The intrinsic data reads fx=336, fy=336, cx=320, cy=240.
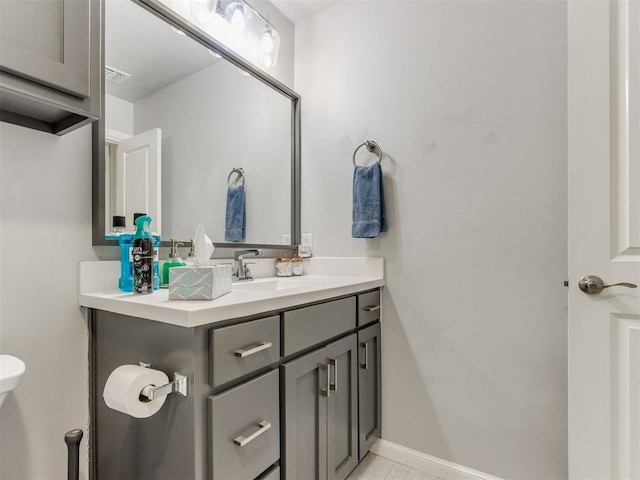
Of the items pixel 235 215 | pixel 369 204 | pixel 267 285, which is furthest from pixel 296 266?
pixel 369 204

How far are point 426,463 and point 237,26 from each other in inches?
90.7

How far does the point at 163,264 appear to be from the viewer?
4.05ft

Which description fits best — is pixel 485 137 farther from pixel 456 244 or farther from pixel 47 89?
pixel 47 89

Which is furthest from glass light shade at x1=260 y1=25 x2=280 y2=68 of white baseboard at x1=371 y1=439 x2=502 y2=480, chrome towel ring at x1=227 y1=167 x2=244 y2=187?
white baseboard at x1=371 y1=439 x2=502 y2=480

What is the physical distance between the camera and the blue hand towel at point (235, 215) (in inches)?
64.9

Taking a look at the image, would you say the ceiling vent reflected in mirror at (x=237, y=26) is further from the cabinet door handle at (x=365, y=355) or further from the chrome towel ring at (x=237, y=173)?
the cabinet door handle at (x=365, y=355)

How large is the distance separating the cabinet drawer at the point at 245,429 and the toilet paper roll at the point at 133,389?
5.4 inches

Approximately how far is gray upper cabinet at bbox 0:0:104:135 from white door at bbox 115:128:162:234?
254 mm

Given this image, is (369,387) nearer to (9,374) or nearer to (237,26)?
(9,374)

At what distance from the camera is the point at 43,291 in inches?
39.2

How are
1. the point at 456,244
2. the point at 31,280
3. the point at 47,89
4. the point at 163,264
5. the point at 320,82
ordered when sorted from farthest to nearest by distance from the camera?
the point at 320,82 < the point at 456,244 < the point at 163,264 < the point at 31,280 < the point at 47,89
